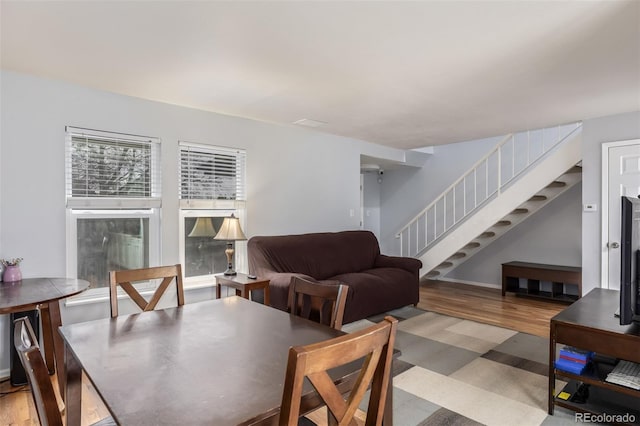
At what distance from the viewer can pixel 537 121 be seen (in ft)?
14.5

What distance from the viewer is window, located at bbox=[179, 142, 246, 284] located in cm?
384

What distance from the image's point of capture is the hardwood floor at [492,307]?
4152mm

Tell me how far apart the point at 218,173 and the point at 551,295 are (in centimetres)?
474

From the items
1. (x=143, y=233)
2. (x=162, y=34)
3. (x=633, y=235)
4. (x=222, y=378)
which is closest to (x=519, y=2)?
(x=633, y=235)

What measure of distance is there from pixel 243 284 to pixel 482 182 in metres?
4.47

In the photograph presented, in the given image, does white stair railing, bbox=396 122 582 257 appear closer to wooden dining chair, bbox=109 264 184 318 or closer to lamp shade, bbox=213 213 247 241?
lamp shade, bbox=213 213 247 241

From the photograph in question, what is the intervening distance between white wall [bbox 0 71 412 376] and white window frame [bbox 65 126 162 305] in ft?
0.16

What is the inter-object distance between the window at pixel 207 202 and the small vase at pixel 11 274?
1321mm

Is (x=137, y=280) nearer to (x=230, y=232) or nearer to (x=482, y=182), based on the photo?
(x=230, y=232)

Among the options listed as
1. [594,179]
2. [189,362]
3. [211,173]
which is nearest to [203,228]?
[211,173]

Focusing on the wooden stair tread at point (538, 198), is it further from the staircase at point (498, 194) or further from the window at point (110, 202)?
the window at point (110, 202)

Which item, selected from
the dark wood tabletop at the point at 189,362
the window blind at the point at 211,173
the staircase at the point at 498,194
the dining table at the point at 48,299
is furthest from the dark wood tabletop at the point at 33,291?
the staircase at the point at 498,194

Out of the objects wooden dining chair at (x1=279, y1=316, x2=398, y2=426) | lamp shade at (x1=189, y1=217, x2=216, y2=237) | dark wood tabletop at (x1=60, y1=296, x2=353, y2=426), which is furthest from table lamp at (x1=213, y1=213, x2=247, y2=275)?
wooden dining chair at (x1=279, y1=316, x2=398, y2=426)

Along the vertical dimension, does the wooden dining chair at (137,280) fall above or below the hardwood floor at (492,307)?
above
